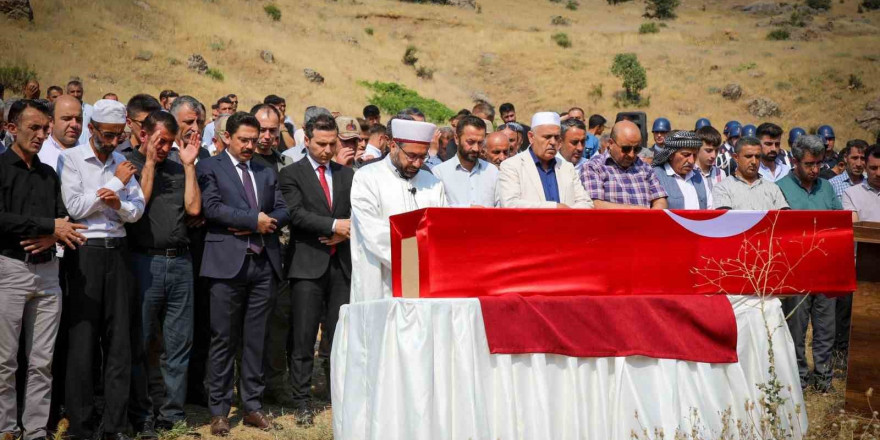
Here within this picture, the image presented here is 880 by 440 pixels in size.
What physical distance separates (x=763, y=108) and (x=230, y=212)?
1572 inches

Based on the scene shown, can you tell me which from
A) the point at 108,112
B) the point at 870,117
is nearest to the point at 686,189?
the point at 108,112

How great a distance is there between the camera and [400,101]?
40375 mm

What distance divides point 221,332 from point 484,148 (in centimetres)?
406

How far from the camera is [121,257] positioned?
6629 millimetres

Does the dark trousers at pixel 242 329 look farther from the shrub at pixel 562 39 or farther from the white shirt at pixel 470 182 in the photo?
the shrub at pixel 562 39

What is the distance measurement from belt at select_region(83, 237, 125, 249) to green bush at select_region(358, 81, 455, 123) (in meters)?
30.8

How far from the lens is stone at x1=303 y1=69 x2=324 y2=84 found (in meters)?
39.4

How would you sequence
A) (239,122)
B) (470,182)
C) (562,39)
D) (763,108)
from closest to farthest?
(239,122) < (470,182) < (763,108) < (562,39)

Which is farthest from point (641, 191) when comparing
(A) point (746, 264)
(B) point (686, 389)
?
(B) point (686, 389)

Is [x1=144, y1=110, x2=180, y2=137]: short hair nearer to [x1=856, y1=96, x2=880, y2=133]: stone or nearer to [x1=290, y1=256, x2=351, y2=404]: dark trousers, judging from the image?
[x1=290, y1=256, x2=351, y2=404]: dark trousers

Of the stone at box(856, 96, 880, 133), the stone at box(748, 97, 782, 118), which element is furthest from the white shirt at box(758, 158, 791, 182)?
the stone at box(748, 97, 782, 118)

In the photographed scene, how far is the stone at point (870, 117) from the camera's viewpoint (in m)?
38.8

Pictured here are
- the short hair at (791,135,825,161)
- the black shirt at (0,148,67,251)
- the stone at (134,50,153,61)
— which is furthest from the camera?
the stone at (134,50,153,61)

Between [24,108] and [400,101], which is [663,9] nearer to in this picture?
[400,101]
